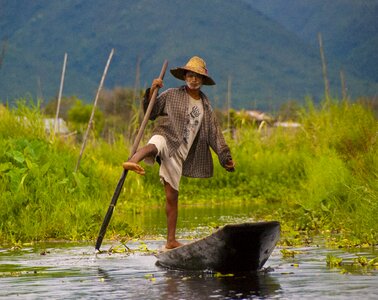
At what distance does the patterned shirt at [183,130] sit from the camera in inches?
470

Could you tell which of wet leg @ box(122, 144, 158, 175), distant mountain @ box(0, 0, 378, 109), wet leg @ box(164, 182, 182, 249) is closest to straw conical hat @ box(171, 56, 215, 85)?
wet leg @ box(122, 144, 158, 175)

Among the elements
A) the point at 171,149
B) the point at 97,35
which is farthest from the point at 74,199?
the point at 97,35

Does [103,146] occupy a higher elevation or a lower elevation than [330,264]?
higher

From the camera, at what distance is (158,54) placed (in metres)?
171

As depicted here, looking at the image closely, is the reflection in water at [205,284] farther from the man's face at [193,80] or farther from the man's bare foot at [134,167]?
the man's face at [193,80]

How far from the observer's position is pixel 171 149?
11.9 metres

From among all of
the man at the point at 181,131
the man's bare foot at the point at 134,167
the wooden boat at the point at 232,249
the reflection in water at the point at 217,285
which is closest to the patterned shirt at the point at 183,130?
the man at the point at 181,131

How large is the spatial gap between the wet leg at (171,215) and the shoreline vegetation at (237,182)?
193 cm

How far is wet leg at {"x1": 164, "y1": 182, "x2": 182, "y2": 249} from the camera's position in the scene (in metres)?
11.6

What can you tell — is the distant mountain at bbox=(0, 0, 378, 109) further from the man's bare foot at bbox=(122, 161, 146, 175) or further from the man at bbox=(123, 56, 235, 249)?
the man's bare foot at bbox=(122, 161, 146, 175)

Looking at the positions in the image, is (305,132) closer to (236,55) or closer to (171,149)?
(171,149)

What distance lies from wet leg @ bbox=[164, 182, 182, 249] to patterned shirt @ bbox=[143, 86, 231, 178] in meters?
0.44

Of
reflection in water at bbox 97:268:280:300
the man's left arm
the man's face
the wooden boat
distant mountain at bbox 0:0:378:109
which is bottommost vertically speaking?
reflection in water at bbox 97:268:280:300

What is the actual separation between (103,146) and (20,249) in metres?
10.6
